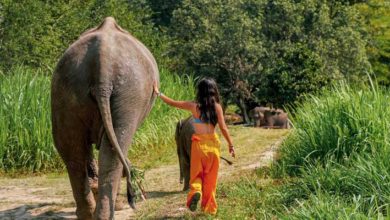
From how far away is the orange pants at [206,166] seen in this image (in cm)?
640

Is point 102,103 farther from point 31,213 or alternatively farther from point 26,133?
point 26,133

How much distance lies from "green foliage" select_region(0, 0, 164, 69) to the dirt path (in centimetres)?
559

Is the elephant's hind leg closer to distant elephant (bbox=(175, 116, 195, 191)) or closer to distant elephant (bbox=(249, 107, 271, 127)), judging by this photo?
distant elephant (bbox=(175, 116, 195, 191))

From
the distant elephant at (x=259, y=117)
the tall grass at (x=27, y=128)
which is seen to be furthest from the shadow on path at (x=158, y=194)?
the distant elephant at (x=259, y=117)

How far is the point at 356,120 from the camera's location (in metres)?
7.69

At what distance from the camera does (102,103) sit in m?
5.31

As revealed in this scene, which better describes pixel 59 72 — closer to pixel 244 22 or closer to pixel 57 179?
pixel 57 179

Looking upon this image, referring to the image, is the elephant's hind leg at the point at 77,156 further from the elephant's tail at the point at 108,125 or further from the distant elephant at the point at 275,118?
the distant elephant at the point at 275,118

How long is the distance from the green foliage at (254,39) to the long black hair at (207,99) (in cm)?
1733

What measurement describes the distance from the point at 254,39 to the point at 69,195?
16.9 meters

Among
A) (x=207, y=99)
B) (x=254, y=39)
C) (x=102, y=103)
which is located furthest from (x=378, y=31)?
(x=102, y=103)

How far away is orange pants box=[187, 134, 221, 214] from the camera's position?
6.40m

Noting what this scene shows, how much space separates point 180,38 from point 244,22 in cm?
334

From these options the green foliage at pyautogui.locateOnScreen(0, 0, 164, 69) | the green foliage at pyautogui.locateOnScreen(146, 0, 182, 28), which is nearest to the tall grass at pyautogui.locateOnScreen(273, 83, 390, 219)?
the green foliage at pyautogui.locateOnScreen(0, 0, 164, 69)
